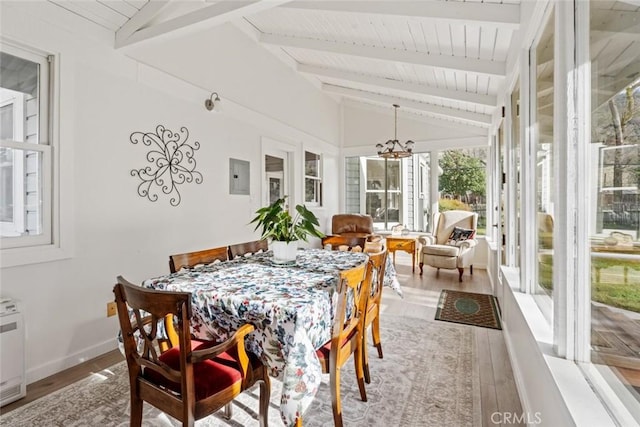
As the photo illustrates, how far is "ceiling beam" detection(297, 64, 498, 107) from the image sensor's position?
13.2 feet

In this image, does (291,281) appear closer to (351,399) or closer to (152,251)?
(351,399)

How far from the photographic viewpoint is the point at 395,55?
354cm

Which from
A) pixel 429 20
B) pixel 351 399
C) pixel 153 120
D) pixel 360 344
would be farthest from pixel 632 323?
pixel 153 120

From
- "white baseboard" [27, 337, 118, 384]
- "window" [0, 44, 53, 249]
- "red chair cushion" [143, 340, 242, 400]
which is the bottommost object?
"white baseboard" [27, 337, 118, 384]

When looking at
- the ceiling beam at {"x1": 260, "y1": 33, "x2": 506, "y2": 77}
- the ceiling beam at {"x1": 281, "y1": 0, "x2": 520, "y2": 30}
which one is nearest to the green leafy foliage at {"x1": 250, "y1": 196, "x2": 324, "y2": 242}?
the ceiling beam at {"x1": 281, "y1": 0, "x2": 520, "y2": 30}

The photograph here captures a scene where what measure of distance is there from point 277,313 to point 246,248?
1305 mm

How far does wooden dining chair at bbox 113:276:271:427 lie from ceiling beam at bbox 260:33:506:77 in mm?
3237

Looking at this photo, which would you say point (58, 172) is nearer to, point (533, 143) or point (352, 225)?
point (533, 143)

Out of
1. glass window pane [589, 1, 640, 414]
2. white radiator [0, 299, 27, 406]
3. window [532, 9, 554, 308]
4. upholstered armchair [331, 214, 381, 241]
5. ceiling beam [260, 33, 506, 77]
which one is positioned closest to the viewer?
glass window pane [589, 1, 640, 414]

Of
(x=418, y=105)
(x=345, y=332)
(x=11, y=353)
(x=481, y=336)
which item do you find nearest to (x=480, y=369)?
(x=481, y=336)

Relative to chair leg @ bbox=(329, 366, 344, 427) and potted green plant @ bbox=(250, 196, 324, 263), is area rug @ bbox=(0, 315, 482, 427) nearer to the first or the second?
chair leg @ bbox=(329, 366, 344, 427)

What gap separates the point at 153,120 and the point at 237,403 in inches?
97.0

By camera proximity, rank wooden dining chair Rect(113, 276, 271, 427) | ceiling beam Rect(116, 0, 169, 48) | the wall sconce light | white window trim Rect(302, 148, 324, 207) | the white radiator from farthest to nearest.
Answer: white window trim Rect(302, 148, 324, 207), the wall sconce light, ceiling beam Rect(116, 0, 169, 48), the white radiator, wooden dining chair Rect(113, 276, 271, 427)

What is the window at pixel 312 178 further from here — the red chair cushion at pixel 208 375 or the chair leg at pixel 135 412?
the chair leg at pixel 135 412
